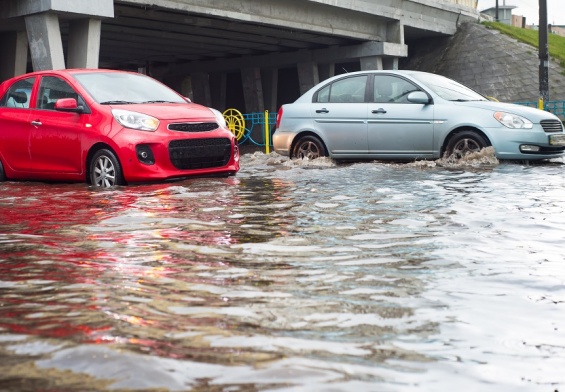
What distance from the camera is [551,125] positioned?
13.3 meters

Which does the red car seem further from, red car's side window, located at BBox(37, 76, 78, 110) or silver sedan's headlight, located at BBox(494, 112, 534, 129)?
silver sedan's headlight, located at BBox(494, 112, 534, 129)

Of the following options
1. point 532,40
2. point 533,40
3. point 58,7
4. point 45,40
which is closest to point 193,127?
point 58,7

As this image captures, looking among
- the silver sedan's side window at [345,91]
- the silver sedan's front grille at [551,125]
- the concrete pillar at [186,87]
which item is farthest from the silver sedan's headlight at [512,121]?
the concrete pillar at [186,87]

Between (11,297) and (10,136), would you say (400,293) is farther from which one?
(10,136)

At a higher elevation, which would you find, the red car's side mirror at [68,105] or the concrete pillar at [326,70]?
the concrete pillar at [326,70]

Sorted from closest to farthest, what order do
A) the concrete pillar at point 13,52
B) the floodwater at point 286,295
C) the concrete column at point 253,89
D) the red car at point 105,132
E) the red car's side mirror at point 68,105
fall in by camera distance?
the floodwater at point 286,295 < the red car at point 105,132 < the red car's side mirror at point 68,105 < the concrete pillar at point 13,52 < the concrete column at point 253,89

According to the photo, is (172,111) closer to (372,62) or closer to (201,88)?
(372,62)

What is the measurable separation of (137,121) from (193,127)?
2.35 feet

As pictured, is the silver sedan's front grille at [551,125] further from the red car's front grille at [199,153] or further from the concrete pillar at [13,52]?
the concrete pillar at [13,52]

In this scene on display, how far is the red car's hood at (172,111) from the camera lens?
1077 cm

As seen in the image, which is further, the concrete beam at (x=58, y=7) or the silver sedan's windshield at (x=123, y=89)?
the concrete beam at (x=58, y=7)

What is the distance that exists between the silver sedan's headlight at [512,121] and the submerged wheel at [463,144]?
1.26 ft

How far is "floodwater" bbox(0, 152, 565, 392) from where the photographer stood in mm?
3049

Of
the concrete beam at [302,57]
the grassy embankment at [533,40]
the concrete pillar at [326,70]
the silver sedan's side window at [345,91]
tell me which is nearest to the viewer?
the silver sedan's side window at [345,91]
